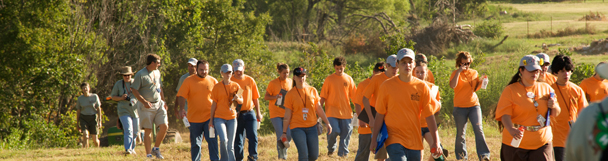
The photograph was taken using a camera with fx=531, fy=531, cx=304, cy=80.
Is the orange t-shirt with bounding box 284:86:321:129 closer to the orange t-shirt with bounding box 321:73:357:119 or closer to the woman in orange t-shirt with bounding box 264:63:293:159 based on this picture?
the woman in orange t-shirt with bounding box 264:63:293:159

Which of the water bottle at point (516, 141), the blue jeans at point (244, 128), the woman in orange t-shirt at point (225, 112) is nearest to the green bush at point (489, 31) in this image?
the blue jeans at point (244, 128)

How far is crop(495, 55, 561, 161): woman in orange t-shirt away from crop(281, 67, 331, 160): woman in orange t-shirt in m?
2.43

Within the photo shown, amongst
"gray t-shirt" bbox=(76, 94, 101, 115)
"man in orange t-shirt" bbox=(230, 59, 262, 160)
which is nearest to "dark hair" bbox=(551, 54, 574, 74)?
"man in orange t-shirt" bbox=(230, 59, 262, 160)

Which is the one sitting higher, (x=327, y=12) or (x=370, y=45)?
(x=327, y=12)

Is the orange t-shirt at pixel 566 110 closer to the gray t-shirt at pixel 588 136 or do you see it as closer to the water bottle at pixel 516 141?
the water bottle at pixel 516 141

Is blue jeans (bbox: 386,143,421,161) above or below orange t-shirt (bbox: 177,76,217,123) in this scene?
below

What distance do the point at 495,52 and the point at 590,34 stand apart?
7034 millimetres

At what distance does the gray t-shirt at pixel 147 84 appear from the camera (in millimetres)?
8227

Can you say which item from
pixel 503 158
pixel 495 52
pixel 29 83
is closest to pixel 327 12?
pixel 495 52

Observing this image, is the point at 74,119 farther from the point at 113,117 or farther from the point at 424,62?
the point at 424,62

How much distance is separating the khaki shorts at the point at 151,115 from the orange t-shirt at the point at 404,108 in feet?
15.7

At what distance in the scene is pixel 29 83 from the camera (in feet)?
42.9

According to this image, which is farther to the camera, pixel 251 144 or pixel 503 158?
pixel 251 144

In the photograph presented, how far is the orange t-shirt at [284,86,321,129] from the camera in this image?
6.59 m
